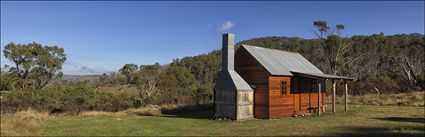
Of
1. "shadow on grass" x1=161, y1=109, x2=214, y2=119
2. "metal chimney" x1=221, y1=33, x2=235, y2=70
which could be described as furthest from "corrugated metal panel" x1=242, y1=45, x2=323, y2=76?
"shadow on grass" x1=161, y1=109, x2=214, y2=119

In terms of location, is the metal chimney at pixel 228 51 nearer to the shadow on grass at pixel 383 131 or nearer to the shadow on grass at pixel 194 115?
the shadow on grass at pixel 194 115

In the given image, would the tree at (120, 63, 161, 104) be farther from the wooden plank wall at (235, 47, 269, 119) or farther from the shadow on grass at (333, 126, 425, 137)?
the shadow on grass at (333, 126, 425, 137)

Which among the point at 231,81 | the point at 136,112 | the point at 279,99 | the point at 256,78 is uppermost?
the point at 256,78

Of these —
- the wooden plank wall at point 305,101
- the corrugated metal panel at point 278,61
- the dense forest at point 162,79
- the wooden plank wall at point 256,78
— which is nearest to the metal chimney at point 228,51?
the wooden plank wall at point 256,78

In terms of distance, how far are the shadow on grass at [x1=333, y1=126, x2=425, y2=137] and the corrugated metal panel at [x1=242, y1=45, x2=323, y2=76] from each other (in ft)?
→ 25.3

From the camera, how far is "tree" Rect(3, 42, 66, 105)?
109ft

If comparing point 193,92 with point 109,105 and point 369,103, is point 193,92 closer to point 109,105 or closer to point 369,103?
point 109,105

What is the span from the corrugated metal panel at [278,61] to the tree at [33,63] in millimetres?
18645

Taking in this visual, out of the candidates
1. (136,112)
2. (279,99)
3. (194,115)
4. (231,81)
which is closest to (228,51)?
(231,81)

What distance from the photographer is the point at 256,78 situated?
26219mm

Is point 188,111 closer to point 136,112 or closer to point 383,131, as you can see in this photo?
point 136,112

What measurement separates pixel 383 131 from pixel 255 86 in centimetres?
984

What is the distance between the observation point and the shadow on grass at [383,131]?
16.7 metres

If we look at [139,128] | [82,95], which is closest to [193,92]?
[82,95]
